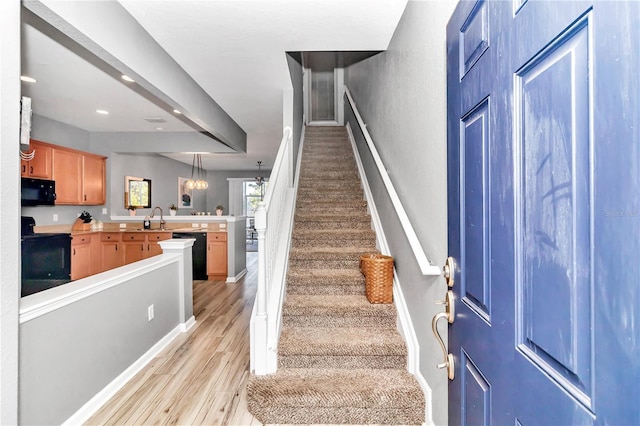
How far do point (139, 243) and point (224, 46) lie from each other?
3.99 m

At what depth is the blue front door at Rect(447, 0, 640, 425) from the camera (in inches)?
15.7

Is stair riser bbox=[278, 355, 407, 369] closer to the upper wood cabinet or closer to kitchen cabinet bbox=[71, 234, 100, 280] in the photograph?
kitchen cabinet bbox=[71, 234, 100, 280]

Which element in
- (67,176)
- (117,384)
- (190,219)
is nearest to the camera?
(117,384)

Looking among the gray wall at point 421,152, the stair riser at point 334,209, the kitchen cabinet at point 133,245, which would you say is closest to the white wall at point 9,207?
the gray wall at point 421,152

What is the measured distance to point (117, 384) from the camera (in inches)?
83.7

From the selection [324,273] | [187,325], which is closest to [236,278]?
[187,325]

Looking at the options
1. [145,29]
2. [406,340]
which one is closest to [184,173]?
[145,29]

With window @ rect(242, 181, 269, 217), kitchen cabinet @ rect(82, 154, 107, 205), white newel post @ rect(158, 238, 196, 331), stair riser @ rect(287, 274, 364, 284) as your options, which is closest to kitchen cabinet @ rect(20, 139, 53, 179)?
kitchen cabinet @ rect(82, 154, 107, 205)

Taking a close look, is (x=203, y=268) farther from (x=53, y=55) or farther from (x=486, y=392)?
(x=486, y=392)

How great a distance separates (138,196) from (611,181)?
7328mm

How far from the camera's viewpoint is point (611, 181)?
1.35 feet

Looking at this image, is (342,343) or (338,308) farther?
(338,308)

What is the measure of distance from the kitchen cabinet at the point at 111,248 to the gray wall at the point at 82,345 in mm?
3038

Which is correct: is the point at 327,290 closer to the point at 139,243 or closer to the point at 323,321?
the point at 323,321
